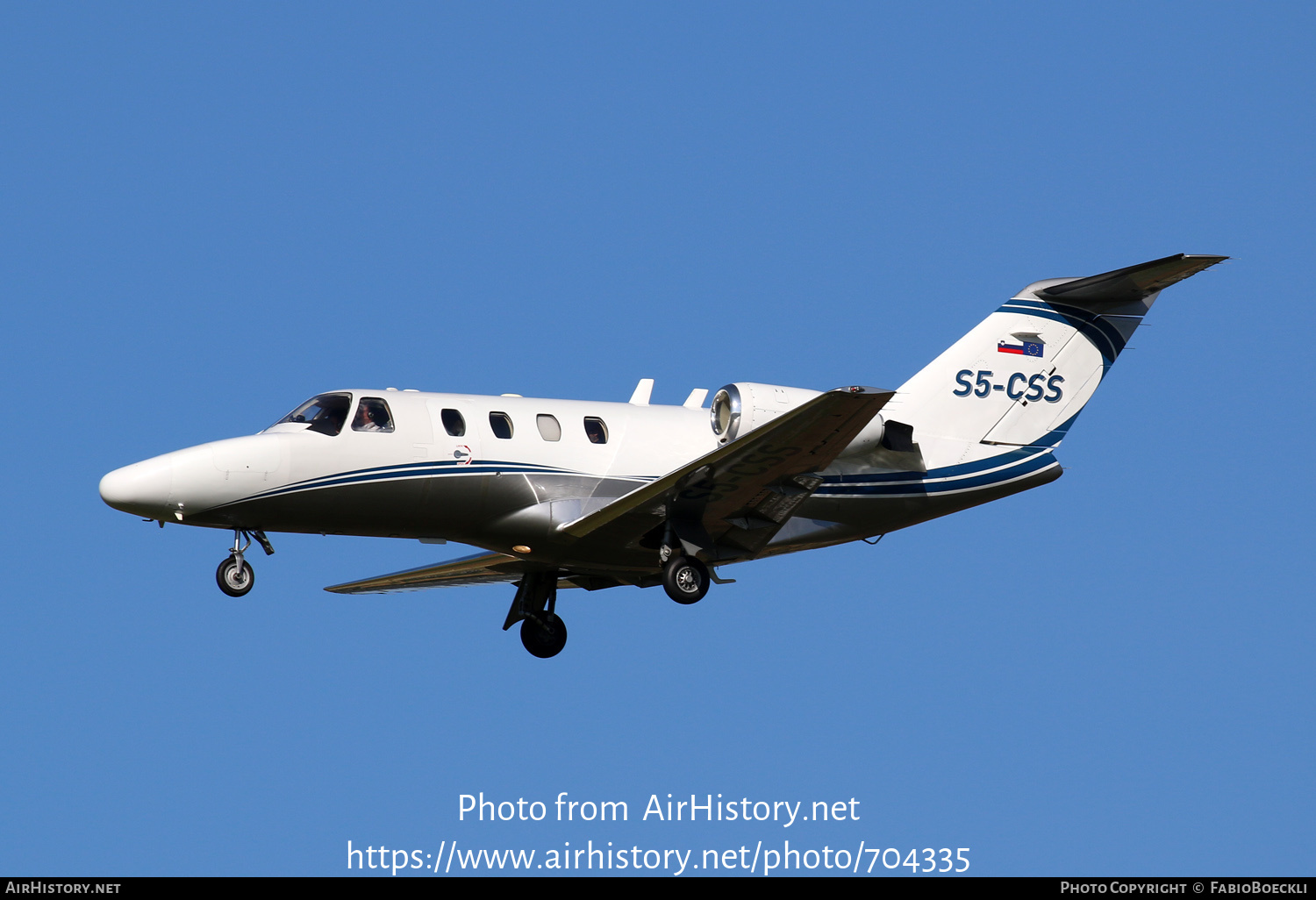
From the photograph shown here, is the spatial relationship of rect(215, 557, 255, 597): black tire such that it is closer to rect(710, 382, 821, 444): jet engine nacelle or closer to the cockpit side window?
the cockpit side window

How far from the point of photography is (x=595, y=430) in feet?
72.5

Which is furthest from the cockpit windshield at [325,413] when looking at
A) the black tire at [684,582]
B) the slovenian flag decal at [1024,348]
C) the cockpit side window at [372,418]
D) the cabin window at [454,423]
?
the slovenian flag decal at [1024,348]

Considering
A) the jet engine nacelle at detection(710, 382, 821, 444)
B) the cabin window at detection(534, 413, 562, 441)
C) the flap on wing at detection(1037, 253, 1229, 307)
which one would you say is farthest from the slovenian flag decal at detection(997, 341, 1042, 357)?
the cabin window at detection(534, 413, 562, 441)

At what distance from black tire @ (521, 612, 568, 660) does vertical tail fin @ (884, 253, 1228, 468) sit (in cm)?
583

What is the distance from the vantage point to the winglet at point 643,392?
2325 cm

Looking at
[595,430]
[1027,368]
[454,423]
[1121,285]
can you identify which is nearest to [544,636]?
[595,430]

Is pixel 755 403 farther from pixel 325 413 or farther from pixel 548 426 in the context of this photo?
pixel 325 413

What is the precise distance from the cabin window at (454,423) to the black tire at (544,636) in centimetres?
411

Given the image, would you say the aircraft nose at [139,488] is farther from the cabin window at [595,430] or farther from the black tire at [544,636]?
the black tire at [544,636]

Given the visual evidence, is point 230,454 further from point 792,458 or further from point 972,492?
point 972,492

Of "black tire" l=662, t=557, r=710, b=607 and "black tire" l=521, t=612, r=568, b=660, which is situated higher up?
"black tire" l=521, t=612, r=568, b=660

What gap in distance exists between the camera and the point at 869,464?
22.8 m

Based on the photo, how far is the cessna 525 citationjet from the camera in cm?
2050
